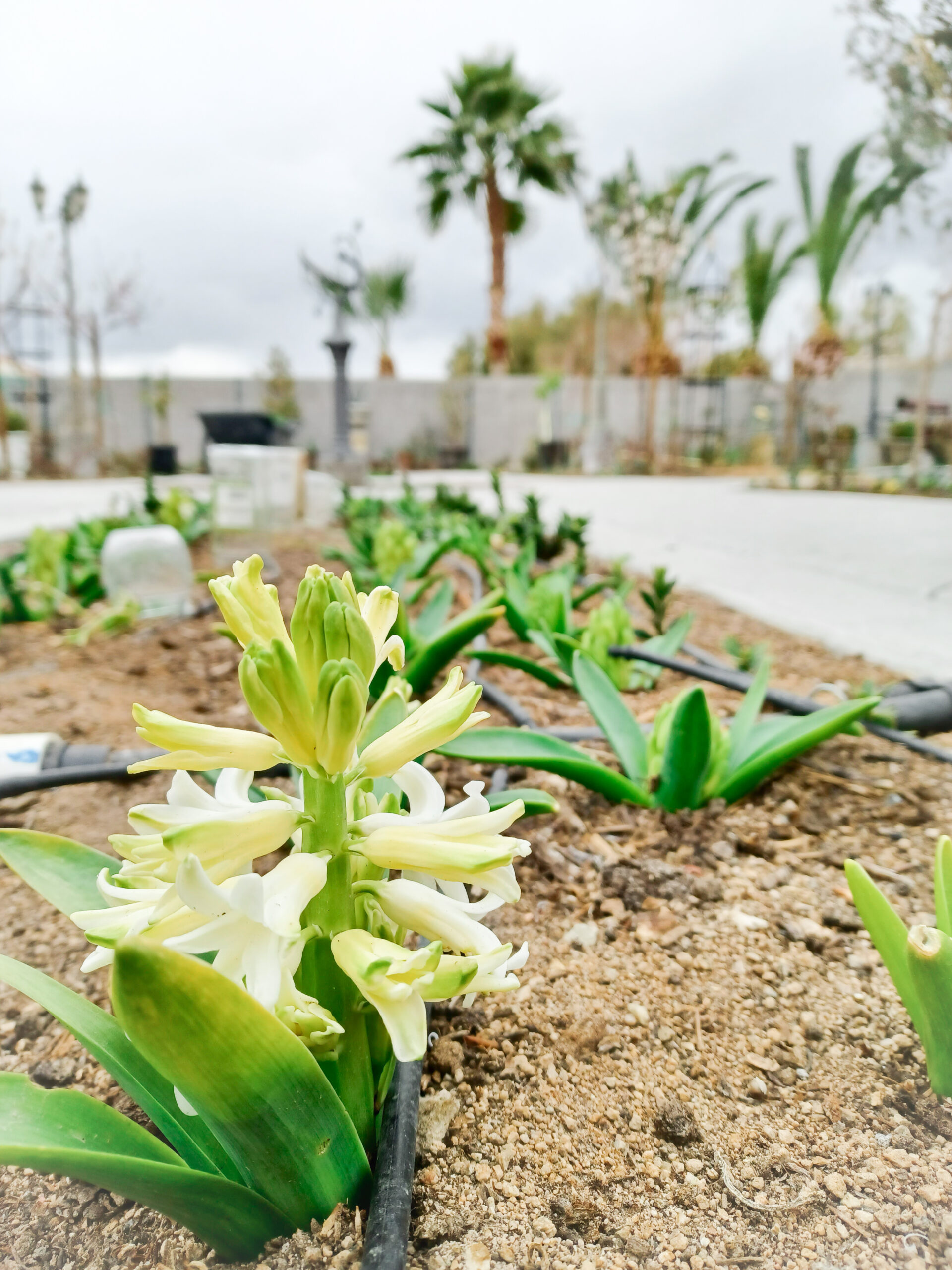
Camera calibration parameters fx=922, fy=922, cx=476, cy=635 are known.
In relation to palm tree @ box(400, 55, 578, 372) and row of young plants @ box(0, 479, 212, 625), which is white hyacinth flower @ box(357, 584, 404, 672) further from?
palm tree @ box(400, 55, 578, 372)

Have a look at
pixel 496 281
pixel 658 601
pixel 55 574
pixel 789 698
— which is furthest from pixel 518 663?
pixel 496 281

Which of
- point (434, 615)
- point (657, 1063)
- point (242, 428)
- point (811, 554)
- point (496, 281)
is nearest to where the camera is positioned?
point (657, 1063)

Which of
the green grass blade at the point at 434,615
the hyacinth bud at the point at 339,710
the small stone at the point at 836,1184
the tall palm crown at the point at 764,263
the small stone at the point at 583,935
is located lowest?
the small stone at the point at 836,1184

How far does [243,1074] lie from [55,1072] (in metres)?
0.43

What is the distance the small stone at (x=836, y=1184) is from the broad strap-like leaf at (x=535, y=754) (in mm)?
475

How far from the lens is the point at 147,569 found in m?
2.99

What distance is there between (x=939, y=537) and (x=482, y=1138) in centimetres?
219

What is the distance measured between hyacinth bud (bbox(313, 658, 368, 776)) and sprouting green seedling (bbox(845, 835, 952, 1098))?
0.37m

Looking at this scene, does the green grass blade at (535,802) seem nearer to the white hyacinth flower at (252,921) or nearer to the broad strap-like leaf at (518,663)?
the white hyacinth flower at (252,921)

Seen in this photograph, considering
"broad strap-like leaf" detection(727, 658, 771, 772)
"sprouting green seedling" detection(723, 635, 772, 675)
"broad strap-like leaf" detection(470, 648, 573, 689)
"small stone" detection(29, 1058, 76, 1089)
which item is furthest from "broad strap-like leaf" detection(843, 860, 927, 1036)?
"sprouting green seedling" detection(723, 635, 772, 675)

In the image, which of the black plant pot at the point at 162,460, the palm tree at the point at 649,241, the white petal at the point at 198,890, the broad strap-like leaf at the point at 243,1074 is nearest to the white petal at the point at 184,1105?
the broad strap-like leaf at the point at 243,1074

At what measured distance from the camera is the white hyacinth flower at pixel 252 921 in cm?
44

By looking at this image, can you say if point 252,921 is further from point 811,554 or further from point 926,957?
point 811,554

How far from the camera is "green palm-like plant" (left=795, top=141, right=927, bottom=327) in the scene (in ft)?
5.59
